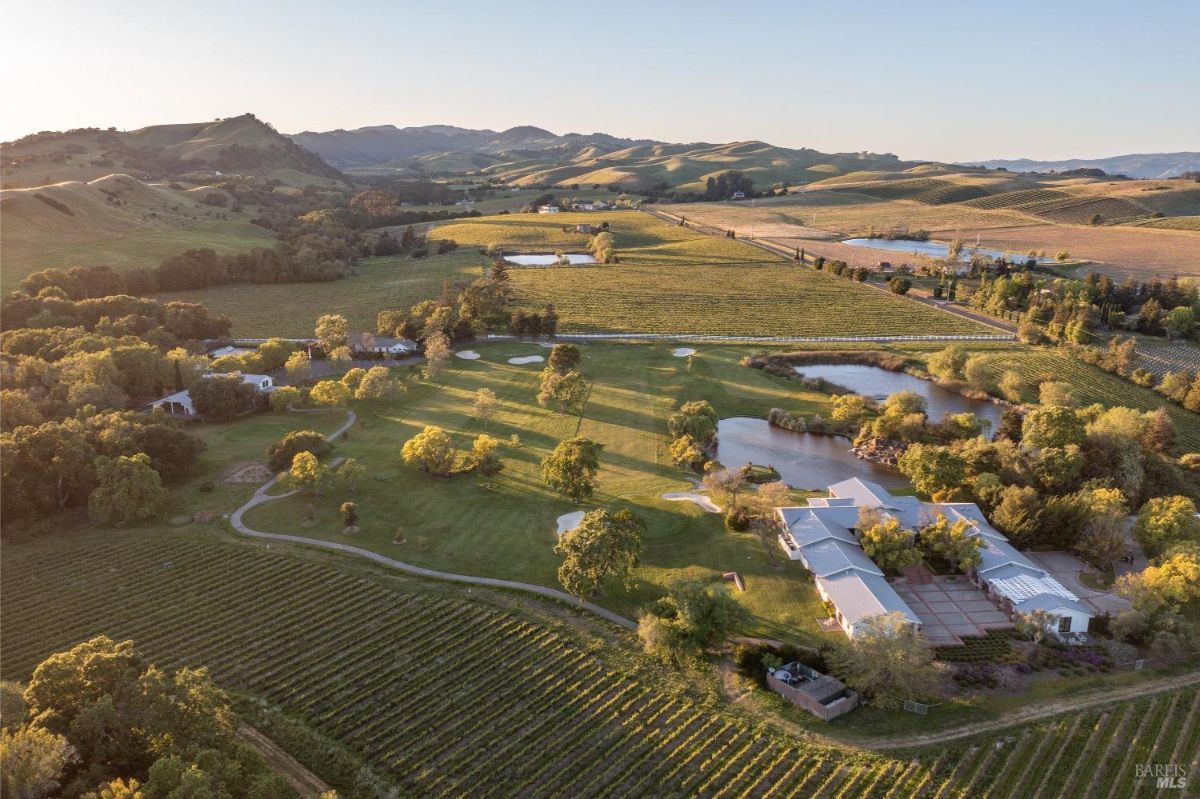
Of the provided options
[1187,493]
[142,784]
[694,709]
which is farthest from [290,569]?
[1187,493]

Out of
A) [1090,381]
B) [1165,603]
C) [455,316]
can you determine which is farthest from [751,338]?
[1165,603]

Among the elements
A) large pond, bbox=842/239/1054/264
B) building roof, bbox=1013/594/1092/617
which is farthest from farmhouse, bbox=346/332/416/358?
large pond, bbox=842/239/1054/264

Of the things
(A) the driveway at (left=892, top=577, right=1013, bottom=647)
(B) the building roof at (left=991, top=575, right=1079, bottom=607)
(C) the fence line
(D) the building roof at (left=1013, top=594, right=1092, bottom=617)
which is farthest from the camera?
(C) the fence line

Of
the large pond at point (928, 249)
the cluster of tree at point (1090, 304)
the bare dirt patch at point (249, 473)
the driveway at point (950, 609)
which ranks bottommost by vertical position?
the driveway at point (950, 609)

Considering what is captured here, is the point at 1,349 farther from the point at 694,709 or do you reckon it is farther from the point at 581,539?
the point at 694,709

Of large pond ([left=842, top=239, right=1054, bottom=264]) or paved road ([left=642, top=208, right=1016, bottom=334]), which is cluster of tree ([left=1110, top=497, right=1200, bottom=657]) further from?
large pond ([left=842, top=239, right=1054, bottom=264])

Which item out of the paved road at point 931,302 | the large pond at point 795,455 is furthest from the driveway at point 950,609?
the paved road at point 931,302

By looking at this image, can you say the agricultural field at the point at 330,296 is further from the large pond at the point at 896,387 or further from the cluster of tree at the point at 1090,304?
the cluster of tree at the point at 1090,304
